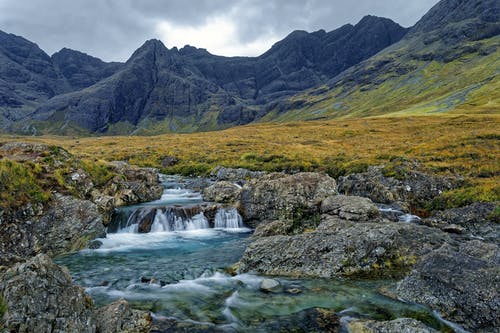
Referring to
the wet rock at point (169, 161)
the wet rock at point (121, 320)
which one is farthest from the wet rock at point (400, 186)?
the wet rock at point (169, 161)

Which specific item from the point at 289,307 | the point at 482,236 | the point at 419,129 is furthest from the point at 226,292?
the point at 419,129

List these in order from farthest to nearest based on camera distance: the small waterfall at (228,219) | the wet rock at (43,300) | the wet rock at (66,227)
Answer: the small waterfall at (228,219)
the wet rock at (66,227)
the wet rock at (43,300)

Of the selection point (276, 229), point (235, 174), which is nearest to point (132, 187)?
point (235, 174)

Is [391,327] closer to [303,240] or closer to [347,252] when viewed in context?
[347,252]

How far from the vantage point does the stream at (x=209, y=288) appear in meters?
11.4

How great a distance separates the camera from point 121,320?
9875 millimetres

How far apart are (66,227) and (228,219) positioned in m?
12.1

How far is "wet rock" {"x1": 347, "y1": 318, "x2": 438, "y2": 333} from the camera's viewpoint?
9375mm

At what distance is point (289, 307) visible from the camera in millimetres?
12086

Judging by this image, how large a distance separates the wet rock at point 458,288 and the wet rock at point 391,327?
1.95 m

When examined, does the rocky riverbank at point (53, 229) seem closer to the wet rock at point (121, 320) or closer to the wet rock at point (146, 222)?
the wet rock at point (121, 320)

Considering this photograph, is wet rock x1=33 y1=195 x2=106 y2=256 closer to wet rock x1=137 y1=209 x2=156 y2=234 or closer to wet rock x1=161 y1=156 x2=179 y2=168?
wet rock x1=137 y1=209 x2=156 y2=234

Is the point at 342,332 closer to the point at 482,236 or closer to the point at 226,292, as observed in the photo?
the point at 226,292

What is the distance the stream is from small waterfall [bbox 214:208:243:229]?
239cm
